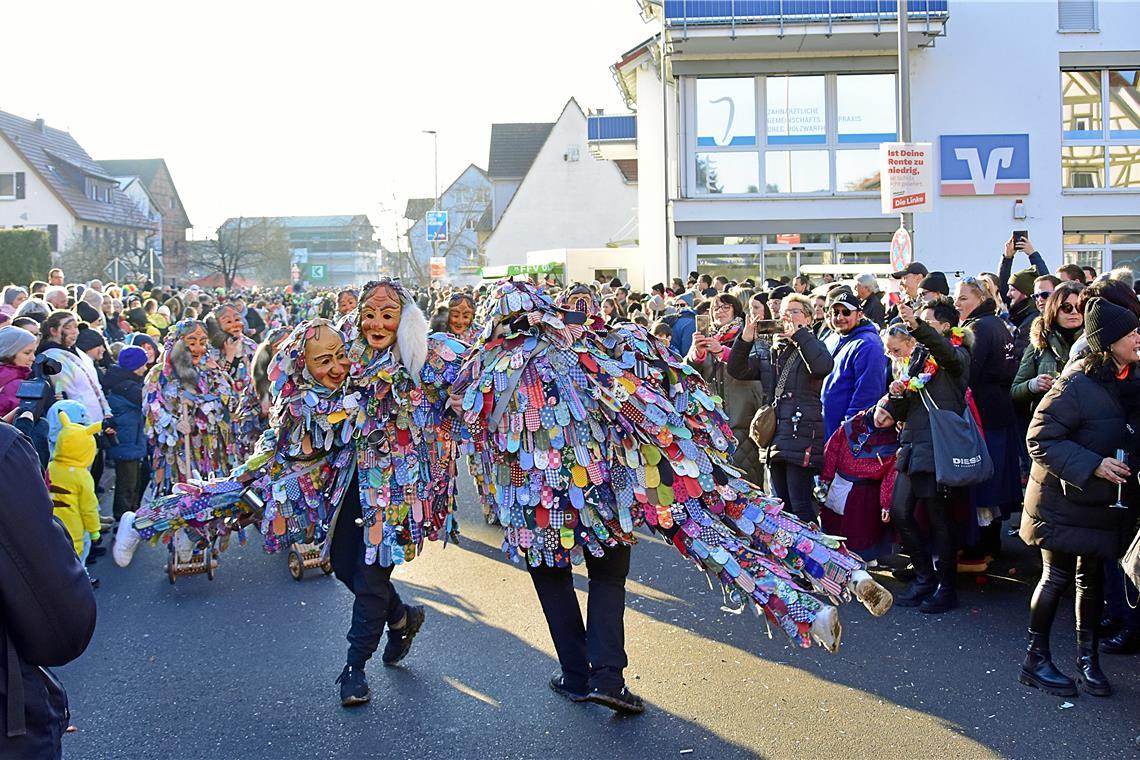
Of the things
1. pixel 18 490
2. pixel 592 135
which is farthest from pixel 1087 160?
pixel 18 490

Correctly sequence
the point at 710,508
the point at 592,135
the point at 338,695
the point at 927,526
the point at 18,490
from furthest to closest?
the point at 592,135, the point at 927,526, the point at 338,695, the point at 710,508, the point at 18,490

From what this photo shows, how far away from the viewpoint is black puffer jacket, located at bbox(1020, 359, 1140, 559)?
4.77 metres

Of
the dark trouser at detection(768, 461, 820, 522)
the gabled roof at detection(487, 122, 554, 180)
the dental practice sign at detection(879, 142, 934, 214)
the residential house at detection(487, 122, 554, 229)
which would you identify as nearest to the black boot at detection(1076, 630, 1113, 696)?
the dark trouser at detection(768, 461, 820, 522)

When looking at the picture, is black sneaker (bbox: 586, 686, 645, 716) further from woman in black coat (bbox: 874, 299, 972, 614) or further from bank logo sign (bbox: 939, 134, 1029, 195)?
bank logo sign (bbox: 939, 134, 1029, 195)

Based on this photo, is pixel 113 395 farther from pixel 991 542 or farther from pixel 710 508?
pixel 991 542

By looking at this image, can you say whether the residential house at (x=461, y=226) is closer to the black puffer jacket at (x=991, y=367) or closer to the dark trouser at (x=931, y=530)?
the black puffer jacket at (x=991, y=367)

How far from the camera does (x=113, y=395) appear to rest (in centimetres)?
884

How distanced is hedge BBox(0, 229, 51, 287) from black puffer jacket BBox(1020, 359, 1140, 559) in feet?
93.6

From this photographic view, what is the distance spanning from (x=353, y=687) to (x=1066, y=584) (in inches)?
131

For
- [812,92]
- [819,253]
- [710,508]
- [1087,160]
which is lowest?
[710,508]

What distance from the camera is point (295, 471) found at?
523 centimetres

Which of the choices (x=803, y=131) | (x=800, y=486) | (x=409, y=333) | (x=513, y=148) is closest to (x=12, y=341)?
(x=409, y=333)

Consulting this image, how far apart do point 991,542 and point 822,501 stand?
1.13 metres

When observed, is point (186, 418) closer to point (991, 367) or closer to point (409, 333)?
point (409, 333)
